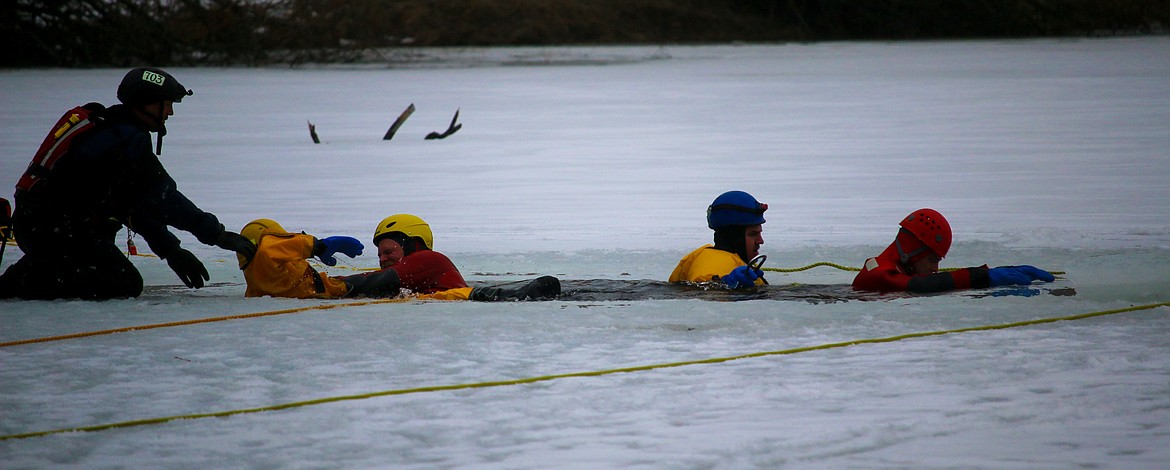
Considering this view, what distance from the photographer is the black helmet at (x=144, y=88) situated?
566cm

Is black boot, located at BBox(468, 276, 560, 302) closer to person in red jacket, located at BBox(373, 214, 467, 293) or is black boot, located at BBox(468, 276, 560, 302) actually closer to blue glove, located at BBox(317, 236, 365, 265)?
person in red jacket, located at BBox(373, 214, 467, 293)

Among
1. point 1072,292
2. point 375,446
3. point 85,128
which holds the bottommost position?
point 375,446

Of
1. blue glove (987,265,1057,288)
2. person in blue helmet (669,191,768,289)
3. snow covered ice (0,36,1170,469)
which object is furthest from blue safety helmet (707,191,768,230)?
blue glove (987,265,1057,288)

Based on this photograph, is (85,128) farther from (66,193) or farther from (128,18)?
(128,18)

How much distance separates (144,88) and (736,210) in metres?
2.70

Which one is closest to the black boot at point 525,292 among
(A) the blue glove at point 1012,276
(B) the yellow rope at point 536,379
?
(B) the yellow rope at point 536,379

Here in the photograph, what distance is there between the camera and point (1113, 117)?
50.0ft

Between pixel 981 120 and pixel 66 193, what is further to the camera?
pixel 981 120

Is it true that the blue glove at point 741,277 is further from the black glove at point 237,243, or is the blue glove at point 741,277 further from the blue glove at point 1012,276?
the black glove at point 237,243

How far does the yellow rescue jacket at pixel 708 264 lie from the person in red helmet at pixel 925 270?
0.59 meters

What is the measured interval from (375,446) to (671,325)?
6.15 feet

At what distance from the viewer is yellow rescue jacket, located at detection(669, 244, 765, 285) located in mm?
5984

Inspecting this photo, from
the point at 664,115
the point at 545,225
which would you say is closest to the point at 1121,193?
the point at 545,225

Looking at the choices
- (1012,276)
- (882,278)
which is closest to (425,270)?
(882,278)
